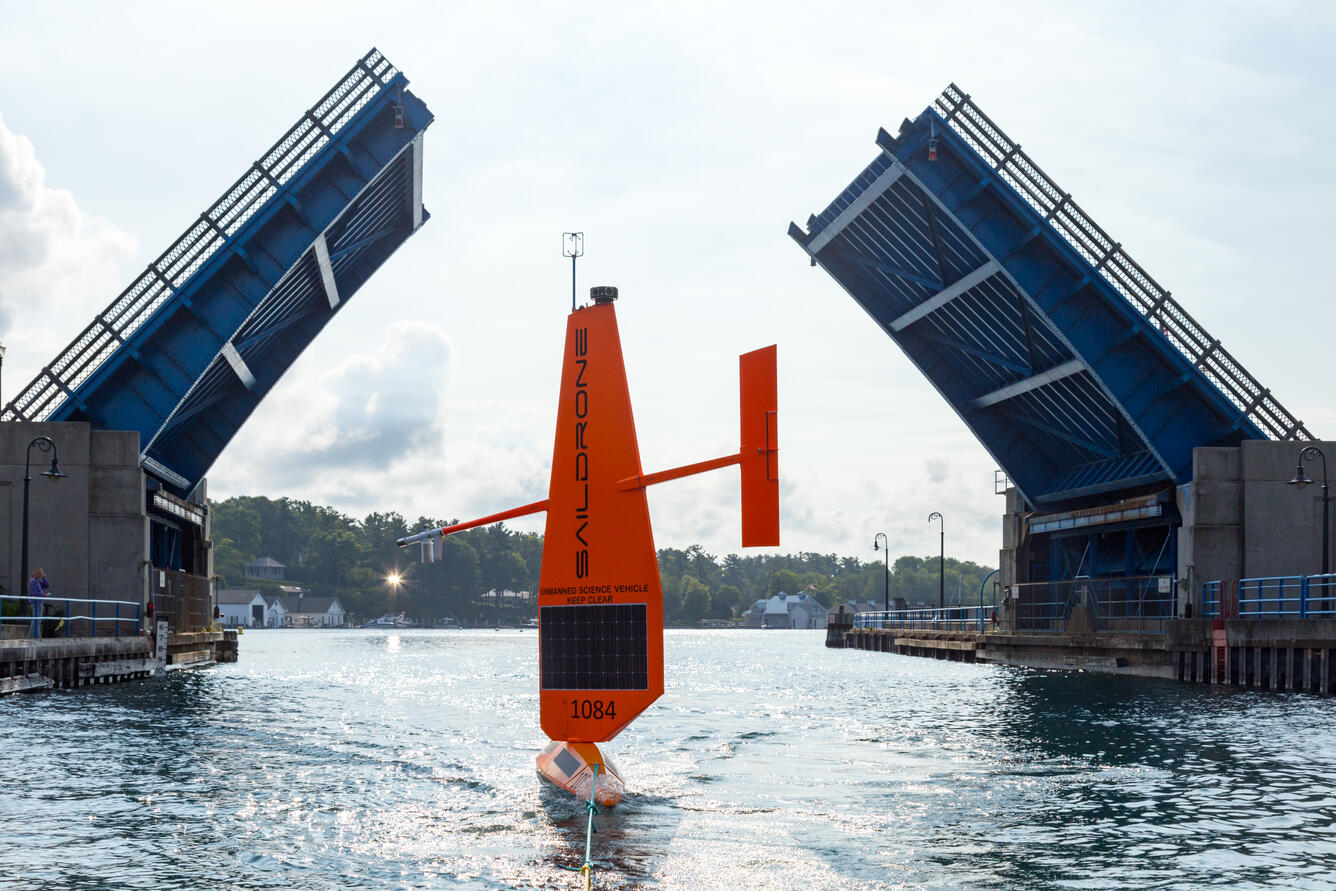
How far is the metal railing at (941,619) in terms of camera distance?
45531 mm

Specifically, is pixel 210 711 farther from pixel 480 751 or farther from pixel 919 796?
pixel 919 796

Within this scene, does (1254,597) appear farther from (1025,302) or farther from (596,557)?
(596,557)

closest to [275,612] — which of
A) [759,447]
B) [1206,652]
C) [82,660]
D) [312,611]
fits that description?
[312,611]

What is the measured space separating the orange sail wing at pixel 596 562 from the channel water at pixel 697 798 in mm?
1104

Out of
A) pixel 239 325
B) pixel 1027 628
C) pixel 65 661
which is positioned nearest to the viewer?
pixel 65 661

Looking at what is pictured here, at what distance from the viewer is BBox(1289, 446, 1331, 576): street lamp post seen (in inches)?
1093

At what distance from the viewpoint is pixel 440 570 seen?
183 meters

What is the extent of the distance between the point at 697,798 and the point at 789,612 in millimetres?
178229

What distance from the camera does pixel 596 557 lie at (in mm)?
11461

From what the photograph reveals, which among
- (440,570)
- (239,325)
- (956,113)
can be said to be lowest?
(440,570)

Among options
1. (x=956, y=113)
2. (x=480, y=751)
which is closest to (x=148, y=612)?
(x=480, y=751)

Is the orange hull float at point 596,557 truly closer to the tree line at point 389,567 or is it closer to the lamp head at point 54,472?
the lamp head at point 54,472

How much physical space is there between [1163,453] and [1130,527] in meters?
3.56

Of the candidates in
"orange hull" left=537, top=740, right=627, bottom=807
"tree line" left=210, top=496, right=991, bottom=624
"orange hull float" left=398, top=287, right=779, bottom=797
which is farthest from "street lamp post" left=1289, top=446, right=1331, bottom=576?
"tree line" left=210, top=496, right=991, bottom=624
